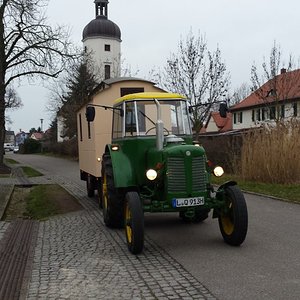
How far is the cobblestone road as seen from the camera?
5383 mm

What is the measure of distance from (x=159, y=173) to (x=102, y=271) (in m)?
1.97

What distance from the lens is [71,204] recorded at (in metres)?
13.6

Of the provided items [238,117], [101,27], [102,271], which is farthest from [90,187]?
[101,27]

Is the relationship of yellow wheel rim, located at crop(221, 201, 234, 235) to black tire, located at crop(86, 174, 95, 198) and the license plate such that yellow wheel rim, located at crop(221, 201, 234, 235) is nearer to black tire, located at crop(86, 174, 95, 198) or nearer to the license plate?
the license plate

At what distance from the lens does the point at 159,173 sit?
7.68 metres

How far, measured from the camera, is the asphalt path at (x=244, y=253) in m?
5.42

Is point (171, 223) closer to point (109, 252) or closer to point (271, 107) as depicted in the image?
point (109, 252)

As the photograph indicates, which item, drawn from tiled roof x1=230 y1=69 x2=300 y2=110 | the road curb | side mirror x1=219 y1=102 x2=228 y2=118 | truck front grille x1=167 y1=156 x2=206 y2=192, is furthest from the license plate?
tiled roof x1=230 y1=69 x2=300 y2=110

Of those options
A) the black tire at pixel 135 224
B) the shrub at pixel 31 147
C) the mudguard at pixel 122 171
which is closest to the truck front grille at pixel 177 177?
the black tire at pixel 135 224

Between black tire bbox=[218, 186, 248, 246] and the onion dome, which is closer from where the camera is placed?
black tire bbox=[218, 186, 248, 246]

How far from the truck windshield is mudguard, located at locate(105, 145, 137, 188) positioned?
47 centimetres

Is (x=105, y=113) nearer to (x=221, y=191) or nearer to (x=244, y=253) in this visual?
(x=221, y=191)

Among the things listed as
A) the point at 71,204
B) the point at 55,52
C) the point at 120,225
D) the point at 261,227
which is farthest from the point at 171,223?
the point at 55,52

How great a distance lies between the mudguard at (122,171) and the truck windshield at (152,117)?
1.55 feet
